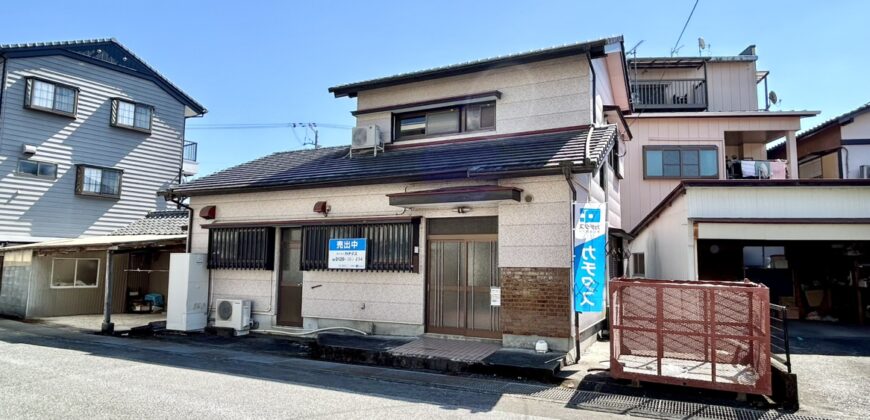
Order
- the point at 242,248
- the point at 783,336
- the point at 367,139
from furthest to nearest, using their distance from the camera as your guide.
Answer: the point at 367,139 → the point at 242,248 → the point at 783,336

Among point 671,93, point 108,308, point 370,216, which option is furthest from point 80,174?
point 671,93

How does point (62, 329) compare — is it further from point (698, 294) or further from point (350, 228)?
point (698, 294)

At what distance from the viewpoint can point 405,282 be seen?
31.9ft

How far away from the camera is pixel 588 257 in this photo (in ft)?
25.6

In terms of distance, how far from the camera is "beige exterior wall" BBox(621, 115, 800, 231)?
53.5 feet

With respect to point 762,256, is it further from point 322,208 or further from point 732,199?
point 322,208

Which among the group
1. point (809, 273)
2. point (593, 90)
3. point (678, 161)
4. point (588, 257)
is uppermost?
point (593, 90)

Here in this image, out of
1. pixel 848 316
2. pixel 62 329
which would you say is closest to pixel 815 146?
pixel 848 316

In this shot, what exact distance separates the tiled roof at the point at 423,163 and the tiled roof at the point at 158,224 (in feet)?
20.2

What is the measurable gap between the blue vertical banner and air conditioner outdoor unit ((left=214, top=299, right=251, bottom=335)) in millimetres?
7468

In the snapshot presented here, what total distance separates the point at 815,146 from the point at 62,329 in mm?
23598

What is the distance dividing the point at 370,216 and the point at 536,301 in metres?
3.79

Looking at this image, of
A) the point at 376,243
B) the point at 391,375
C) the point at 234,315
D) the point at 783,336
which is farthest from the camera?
the point at 234,315

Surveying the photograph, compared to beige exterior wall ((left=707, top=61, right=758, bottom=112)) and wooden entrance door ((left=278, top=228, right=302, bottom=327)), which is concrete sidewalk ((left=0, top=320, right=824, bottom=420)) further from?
beige exterior wall ((left=707, top=61, right=758, bottom=112))
